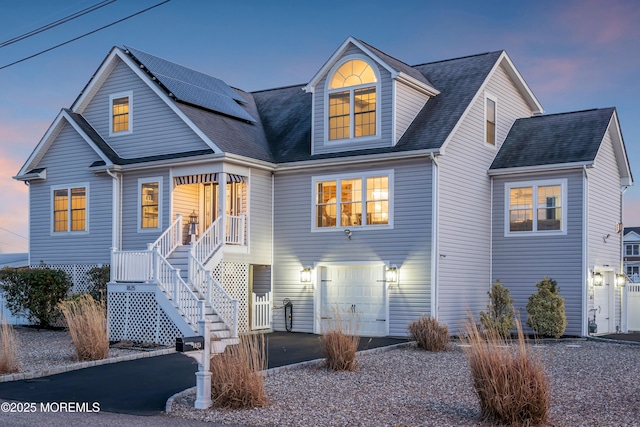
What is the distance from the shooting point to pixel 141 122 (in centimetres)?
2264

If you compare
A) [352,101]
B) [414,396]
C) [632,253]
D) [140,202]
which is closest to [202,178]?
[140,202]

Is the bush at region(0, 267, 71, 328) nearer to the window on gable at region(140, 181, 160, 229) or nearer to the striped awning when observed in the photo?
the window on gable at region(140, 181, 160, 229)

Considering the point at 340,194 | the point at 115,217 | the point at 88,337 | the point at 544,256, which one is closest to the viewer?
the point at 88,337

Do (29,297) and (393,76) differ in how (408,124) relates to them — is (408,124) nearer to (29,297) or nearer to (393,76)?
(393,76)

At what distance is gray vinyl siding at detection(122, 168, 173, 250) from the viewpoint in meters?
21.9

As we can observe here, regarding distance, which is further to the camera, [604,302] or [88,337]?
[604,302]

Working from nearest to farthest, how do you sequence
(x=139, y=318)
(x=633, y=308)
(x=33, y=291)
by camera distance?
(x=139, y=318) → (x=33, y=291) → (x=633, y=308)

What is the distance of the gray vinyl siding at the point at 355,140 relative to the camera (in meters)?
20.7

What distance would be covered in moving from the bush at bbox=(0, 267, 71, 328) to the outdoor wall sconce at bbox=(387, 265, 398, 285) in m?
10.1

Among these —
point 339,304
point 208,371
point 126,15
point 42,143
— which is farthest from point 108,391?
point 42,143

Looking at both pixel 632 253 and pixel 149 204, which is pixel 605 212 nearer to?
pixel 149 204

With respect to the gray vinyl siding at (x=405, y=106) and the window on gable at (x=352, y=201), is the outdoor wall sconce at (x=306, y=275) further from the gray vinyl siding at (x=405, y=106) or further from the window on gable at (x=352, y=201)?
the gray vinyl siding at (x=405, y=106)

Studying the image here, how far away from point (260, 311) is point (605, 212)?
11.3 metres

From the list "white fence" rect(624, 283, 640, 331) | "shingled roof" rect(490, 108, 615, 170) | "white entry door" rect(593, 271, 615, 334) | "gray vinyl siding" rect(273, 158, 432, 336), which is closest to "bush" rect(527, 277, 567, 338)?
"white entry door" rect(593, 271, 615, 334)
